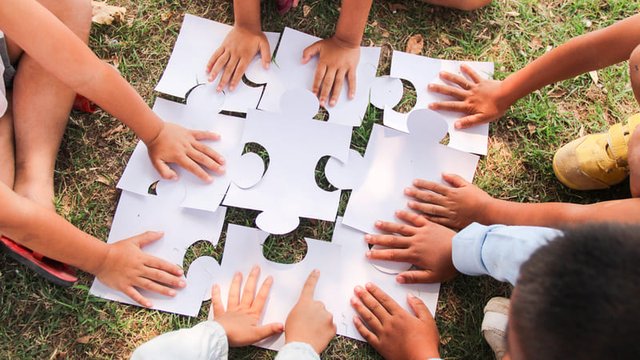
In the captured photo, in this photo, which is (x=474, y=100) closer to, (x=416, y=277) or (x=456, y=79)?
(x=456, y=79)

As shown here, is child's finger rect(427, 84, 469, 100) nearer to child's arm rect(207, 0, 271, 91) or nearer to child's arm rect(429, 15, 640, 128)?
child's arm rect(429, 15, 640, 128)

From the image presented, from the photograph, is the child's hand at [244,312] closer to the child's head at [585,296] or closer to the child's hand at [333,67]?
the child's hand at [333,67]

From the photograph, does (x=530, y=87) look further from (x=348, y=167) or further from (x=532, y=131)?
(x=348, y=167)

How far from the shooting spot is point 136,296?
51.9 inches

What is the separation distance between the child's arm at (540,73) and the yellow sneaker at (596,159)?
0.17 metres

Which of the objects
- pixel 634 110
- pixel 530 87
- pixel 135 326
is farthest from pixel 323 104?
pixel 634 110

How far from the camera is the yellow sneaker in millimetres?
1337

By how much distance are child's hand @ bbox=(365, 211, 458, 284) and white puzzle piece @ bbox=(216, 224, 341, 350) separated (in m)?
0.12

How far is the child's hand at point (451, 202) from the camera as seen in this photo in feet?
4.48

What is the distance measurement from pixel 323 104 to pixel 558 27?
0.77 meters

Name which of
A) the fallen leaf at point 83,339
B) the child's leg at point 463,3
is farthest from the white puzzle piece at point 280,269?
the child's leg at point 463,3

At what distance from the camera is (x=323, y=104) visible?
148 cm

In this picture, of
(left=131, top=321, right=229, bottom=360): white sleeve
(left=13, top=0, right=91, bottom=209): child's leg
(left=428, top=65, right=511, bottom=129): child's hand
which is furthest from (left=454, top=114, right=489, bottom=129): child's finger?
(left=13, top=0, right=91, bottom=209): child's leg

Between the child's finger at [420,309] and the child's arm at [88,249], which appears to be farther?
the child's finger at [420,309]
